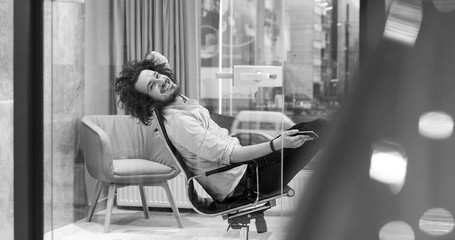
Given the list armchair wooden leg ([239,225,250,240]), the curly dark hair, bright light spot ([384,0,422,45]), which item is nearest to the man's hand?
armchair wooden leg ([239,225,250,240])

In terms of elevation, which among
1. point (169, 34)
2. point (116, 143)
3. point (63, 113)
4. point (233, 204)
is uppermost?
point (169, 34)

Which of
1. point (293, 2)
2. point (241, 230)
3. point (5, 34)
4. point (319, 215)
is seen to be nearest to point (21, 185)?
point (5, 34)

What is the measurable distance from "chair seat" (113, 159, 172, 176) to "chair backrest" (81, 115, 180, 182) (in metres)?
0.02

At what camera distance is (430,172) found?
19 cm

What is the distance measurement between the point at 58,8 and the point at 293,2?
3.71 ft

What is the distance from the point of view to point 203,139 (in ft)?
8.47

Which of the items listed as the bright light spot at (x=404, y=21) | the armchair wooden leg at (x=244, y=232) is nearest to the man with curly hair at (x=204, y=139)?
the armchair wooden leg at (x=244, y=232)

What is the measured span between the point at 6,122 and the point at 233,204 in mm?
1204

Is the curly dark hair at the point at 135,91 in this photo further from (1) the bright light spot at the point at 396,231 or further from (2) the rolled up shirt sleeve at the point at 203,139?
(1) the bright light spot at the point at 396,231

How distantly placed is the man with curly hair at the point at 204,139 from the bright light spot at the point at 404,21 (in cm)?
218

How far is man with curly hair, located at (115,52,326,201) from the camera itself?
2504 millimetres

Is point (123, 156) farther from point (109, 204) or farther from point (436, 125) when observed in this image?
point (436, 125)

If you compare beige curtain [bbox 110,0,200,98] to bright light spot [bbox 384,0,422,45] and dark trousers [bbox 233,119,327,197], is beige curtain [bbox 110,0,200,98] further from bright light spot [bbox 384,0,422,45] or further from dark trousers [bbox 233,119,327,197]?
bright light spot [bbox 384,0,422,45]

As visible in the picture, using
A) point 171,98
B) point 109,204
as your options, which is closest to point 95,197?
point 109,204
